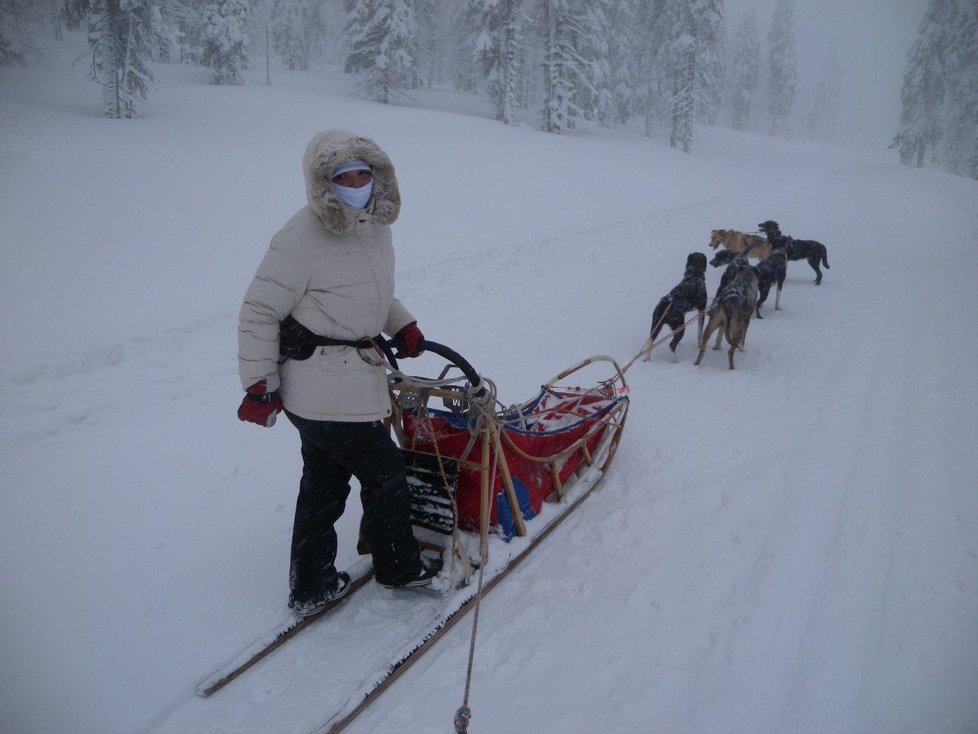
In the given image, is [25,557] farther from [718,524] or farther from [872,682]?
[872,682]

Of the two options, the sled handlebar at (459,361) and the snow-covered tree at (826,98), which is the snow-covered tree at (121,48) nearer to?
the sled handlebar at (459,361)

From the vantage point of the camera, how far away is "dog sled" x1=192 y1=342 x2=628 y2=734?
231 centimetres

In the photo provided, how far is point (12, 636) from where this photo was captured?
98.5 inches

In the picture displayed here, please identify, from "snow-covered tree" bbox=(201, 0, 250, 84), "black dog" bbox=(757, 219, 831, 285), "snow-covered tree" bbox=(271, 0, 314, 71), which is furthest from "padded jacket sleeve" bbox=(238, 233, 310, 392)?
"snow-covered tree" bbox=(271, 0, 314, 71)

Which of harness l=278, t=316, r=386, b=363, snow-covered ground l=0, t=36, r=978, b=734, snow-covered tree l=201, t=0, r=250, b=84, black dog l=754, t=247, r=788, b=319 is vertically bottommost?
snow-covered ground l=0, t=36, r=978, b=734

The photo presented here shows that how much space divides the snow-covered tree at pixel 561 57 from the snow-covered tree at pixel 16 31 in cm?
1719

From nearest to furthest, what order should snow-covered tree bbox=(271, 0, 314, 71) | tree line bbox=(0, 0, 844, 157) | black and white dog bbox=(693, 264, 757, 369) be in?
black and white dog bbox=(693, 264, 757, 369) < tree line bbox=(0, 0, 844, 157) < snow-covered tree bbox=(271, 0, 314, 71)

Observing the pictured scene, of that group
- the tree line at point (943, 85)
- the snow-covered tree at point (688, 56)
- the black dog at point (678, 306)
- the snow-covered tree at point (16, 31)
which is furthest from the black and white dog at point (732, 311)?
the tree line at point (943, 85)

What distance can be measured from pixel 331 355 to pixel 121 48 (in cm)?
1633

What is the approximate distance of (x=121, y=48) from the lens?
553 inches

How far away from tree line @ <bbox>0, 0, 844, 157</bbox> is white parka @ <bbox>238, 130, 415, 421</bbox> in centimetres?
1511

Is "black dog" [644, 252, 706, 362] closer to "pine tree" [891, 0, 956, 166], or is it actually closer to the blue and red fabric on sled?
the blue and red fabric on sled

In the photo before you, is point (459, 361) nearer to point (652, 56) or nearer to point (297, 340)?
point (297, 340)

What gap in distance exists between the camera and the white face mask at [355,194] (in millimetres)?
2178
